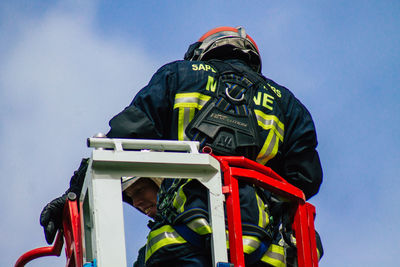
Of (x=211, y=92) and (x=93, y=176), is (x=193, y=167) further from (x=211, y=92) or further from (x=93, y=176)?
(x=211, y=92)

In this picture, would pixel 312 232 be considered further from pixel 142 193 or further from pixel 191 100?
pixel 142 193

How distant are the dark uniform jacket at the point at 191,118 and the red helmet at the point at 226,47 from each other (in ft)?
0.65

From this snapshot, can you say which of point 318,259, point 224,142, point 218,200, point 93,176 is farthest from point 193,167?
point 318,259

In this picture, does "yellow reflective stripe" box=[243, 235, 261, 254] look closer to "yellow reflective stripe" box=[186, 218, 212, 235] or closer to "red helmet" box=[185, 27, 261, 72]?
"yellow reflective stripe" box=[186, 218, 212, 235]

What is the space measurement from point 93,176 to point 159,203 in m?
1.56

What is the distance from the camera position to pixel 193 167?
5398 millimetres

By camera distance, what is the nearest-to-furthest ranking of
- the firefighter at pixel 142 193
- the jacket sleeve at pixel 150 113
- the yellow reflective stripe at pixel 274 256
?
1. the yellow reflective stripe at pixel 274 256
2. the jacket sleeve at pixel 150 113
3. the firefighter at pixel 142 193

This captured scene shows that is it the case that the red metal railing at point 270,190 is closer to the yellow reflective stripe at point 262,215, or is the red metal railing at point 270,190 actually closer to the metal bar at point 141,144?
the yellow reflective stripe at point 262,215

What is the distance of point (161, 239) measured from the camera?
618 centimetres

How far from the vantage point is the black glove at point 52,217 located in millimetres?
6500

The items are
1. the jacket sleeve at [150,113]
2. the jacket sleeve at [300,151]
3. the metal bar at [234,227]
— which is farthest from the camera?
the jacket sleeve at [300,151]

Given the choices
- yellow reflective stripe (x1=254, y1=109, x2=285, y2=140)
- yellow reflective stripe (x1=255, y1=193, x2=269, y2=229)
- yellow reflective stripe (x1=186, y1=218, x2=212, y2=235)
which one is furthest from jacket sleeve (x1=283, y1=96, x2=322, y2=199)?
yellow reflective stripe (x1=186, y1=218, x2=212, y2=235)

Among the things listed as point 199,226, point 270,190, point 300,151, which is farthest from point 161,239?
point 300,151

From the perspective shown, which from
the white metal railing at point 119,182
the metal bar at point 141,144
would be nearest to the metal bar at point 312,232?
the white metal railing at point 119,182
